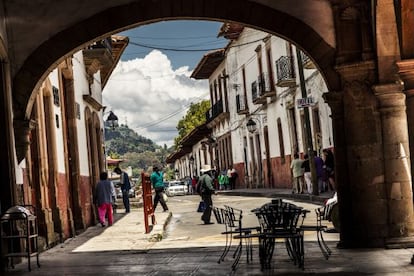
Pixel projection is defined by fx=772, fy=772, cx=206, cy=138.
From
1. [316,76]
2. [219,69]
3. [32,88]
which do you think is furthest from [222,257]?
[219,69]

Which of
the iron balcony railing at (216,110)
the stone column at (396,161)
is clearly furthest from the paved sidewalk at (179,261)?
the iron balcony railing at (216,110)

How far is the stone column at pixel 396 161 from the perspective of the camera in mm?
11039

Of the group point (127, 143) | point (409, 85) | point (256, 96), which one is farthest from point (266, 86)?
point (127, 143)

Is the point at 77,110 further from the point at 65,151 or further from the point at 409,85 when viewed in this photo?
the point at 409,85

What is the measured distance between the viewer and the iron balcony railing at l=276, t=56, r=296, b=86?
29594mm

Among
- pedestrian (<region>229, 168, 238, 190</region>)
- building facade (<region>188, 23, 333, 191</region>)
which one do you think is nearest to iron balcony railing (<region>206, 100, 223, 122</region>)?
building facade (<region>188, 23, 333, 191</region>)

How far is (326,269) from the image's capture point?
918cm

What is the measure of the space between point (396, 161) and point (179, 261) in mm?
3432

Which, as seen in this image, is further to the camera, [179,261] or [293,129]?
[293,129]

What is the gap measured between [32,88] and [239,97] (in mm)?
30664

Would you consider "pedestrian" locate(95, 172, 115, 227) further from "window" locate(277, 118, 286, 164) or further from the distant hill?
the distant hill

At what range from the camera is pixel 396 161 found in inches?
439

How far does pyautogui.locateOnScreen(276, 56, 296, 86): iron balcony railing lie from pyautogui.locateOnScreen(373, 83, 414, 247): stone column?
60.4ft

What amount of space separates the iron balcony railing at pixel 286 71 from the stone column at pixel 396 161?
18411mm
